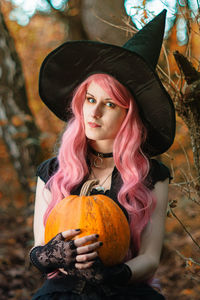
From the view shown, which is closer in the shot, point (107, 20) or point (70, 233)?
point (70, 233)

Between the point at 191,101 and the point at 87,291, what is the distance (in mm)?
1321

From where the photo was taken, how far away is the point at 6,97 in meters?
5.43

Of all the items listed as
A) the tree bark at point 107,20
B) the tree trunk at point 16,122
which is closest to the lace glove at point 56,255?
the tree bark at point 107,20

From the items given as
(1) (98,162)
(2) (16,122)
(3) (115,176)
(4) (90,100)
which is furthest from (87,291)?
(2) (16,122)

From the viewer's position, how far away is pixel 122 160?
2412mm

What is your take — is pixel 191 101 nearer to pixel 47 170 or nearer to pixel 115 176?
pixel 115 176

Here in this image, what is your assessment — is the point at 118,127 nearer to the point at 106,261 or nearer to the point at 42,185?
the point at 42,185

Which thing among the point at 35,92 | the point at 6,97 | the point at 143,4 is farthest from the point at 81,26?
the point at 143,4

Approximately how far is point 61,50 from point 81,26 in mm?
4432

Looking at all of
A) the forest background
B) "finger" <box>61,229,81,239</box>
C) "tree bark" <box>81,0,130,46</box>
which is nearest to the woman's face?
"finger" <box>61,229,81,239</box>

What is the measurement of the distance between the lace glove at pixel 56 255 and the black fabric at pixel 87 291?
5.1 inches

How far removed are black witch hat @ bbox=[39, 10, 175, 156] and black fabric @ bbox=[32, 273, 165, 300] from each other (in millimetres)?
916

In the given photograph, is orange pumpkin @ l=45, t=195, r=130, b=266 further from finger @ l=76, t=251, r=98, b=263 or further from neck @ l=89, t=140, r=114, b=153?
neck @ l=89, t=140, r=114, b=153

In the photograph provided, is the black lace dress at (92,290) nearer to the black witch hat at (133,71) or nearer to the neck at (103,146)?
the neck at (103,146)
